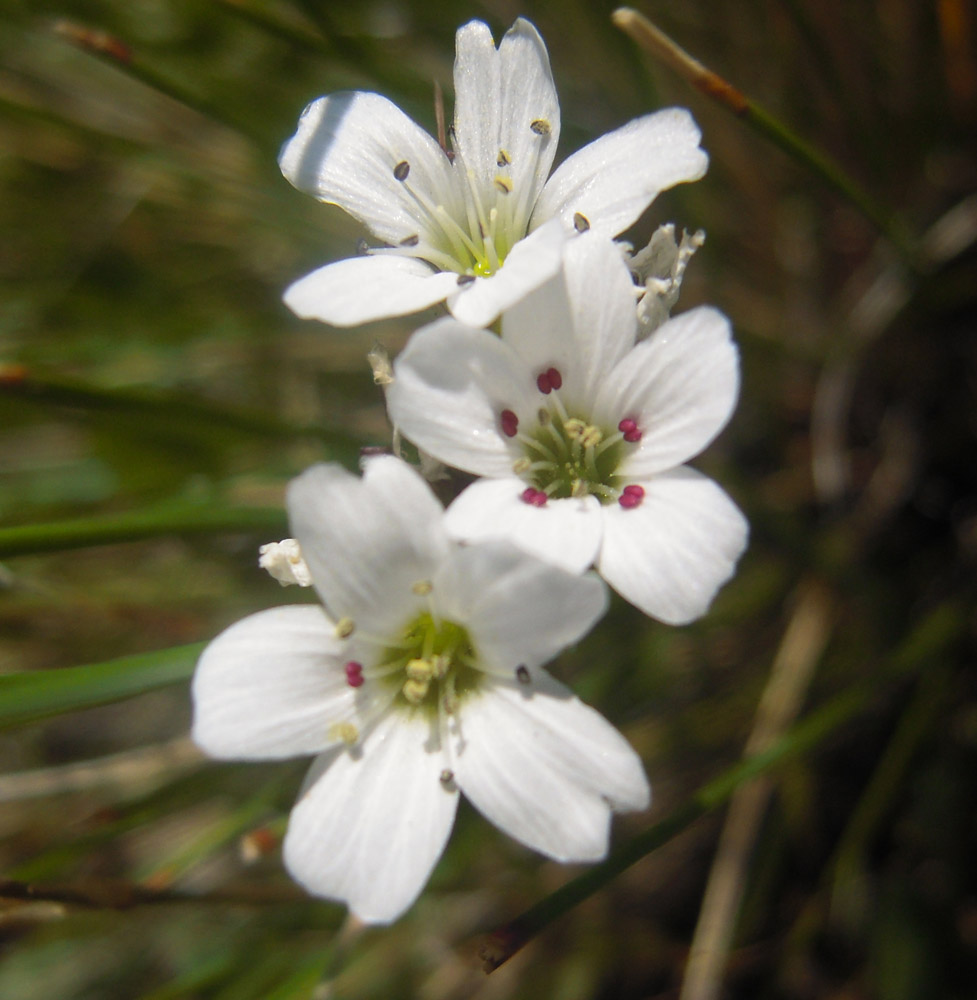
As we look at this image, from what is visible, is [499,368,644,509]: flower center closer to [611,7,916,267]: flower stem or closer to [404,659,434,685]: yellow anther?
[404,659,434,685]: yellow anther

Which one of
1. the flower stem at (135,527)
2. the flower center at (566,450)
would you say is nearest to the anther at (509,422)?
the flower center at (566,450)

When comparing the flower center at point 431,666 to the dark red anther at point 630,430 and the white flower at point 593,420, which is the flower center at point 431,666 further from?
the dark red anther at point 630,430

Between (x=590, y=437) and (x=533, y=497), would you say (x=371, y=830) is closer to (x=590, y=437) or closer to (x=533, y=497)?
(x=533, y=497)

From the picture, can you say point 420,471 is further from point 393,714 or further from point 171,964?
point 171,964

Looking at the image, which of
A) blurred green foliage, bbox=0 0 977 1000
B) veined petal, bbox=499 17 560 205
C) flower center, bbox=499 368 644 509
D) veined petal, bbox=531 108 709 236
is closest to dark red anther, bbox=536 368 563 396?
flower center, bbox=499 368 644 509

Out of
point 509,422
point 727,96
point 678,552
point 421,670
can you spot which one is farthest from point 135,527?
point 727,96
